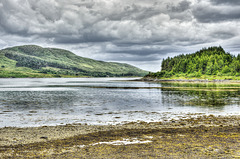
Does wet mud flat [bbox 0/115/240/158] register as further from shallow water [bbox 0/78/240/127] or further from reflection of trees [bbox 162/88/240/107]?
reflection of trees [bbox 162/88/240/107]

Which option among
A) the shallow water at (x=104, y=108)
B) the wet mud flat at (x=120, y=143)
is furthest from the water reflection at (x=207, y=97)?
the wet mud flat at (x=120, y=143)

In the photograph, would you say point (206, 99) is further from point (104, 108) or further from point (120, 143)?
point (120, 143)

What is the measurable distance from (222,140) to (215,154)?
15.0 ft

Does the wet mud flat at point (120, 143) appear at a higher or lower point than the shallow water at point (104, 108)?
higher

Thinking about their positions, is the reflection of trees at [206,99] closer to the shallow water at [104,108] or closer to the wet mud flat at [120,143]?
the shallow water at [104,108]

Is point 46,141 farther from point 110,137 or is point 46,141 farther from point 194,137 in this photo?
point 194,137

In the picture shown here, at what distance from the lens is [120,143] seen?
1978 cm

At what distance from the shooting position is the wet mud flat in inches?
646

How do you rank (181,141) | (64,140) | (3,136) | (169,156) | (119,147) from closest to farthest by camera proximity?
1. (169,156)
2. (119,147)
3. (181,141)
4. (64,140)
5. (3,136)

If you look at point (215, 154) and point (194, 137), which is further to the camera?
point (194, 137)

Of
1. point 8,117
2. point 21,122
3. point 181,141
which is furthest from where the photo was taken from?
point 8,117

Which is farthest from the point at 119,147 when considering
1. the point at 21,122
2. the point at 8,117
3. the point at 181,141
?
the point at 8,117

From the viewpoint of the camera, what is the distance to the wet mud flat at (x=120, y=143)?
16.4m

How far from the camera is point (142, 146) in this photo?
60.7 ft
